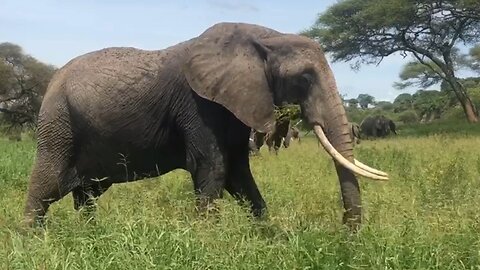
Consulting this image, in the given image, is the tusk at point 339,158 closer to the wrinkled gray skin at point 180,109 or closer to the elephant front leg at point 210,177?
the wrinkled gray skin at point 180,109

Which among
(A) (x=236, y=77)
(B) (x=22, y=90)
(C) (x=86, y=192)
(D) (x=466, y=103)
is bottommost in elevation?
(B) (x=22, y=90)

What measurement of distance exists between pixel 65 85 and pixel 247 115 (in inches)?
60.7

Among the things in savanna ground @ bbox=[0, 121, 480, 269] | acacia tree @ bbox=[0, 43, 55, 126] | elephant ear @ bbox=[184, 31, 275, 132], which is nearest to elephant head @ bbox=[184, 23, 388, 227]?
elephant ear @ bbox=[184, 31, 275, 132]

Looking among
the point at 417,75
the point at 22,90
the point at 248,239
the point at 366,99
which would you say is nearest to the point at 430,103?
the point at 417,75

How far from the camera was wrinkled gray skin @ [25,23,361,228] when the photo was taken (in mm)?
5320

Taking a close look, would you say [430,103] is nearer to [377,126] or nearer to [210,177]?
[377,126]

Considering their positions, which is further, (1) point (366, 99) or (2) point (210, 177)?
(1) point (366, 99)

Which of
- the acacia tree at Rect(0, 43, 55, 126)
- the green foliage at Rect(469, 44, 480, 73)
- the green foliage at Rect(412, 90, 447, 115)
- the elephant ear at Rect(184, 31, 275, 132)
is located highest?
the green foliage at Rect(469, 44, 480, 73)

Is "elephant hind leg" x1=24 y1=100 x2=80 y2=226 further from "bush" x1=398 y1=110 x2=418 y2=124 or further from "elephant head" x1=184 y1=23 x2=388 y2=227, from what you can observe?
"bush" x1=398 y1=110 x2=418 y2=124

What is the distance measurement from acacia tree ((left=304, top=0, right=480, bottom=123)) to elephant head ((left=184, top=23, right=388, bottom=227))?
22191 millimetres

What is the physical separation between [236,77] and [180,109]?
1.63 ft

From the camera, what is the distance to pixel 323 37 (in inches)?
1163

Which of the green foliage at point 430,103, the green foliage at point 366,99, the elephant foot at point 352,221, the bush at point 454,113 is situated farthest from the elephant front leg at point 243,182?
the green foliage at point 366,99

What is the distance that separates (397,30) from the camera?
28906 mm
